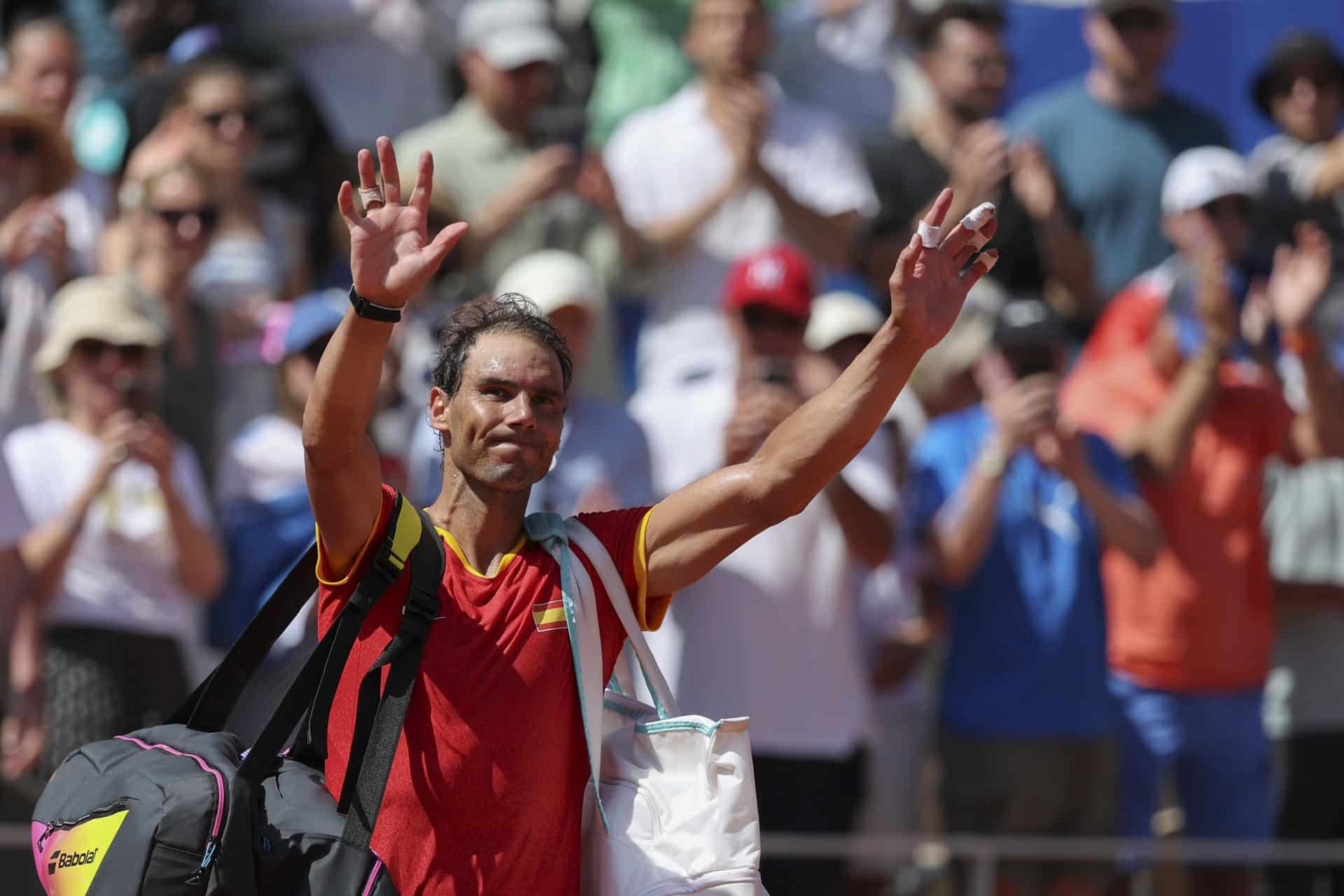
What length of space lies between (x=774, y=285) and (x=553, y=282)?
84cm

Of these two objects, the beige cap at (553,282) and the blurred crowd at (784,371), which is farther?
the beige cap at (553,282)

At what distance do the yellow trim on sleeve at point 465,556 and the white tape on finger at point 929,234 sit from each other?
1015 millimetres

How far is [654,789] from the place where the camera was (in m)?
3.92

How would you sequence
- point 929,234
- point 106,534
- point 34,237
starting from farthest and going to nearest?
point 34,237 → point 106,534 → point 929,234

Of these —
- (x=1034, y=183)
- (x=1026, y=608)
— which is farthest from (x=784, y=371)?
(x=1034, y=183)

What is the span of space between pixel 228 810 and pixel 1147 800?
4.65 metres

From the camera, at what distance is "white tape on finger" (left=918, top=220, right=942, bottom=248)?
13.1 feet

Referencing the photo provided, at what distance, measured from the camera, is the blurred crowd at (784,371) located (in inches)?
269

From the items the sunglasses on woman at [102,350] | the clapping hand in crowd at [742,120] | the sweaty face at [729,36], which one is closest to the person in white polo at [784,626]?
the clapping hand in crowd at [742,120]

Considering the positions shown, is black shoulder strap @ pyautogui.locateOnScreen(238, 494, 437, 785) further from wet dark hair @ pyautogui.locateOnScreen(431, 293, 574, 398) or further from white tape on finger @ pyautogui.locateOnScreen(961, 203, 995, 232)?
white tape on finger @ pyautogui.locateOnScreen(961, 203, 995, 232)

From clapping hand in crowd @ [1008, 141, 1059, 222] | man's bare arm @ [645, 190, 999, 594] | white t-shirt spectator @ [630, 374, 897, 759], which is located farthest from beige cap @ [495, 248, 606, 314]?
man's bare arm @ [645, 190, 999, 594]

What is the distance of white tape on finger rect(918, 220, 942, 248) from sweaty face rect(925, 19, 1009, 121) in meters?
4.96

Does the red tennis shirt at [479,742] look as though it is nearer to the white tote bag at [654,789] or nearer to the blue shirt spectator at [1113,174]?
the white tote bag at [654,789]

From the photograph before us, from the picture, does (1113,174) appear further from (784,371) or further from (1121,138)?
(784,371)
